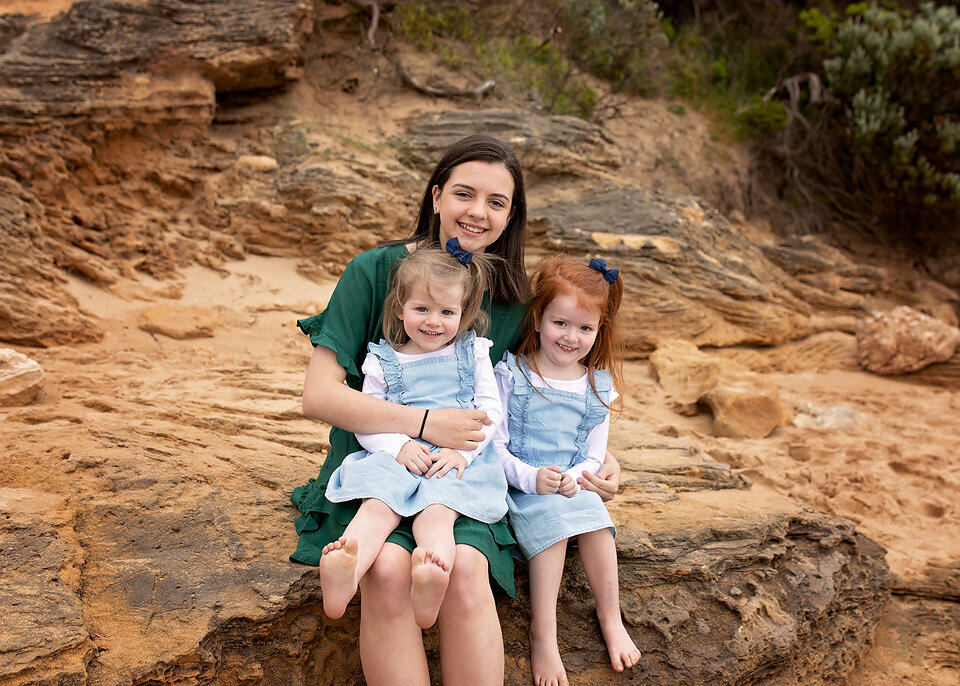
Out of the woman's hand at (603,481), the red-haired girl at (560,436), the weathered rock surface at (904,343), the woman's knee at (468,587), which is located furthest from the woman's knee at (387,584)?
the weathered rock surface at (904,343)

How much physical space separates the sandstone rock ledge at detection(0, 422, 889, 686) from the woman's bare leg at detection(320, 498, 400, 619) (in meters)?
0.38

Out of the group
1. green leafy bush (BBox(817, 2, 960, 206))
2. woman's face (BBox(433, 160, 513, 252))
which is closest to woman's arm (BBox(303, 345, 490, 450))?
woman's face (BBox(433, 160, 513, 252))

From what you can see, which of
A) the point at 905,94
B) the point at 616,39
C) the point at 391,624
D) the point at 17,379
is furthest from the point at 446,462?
the point at 905,94

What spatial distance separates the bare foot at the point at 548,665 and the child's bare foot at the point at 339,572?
679 millimetres

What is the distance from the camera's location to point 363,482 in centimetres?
202

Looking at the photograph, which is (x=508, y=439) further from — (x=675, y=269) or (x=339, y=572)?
(x=675, y=269)

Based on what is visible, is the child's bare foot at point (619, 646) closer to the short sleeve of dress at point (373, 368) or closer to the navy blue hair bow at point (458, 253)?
the short sleeve of dress at point (373, 368)

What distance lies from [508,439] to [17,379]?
226 centimetres

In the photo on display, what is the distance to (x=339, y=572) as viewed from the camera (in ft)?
5.76

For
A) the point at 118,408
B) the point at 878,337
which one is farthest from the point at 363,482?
the point at 878,337

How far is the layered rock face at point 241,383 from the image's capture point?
6.81 feet

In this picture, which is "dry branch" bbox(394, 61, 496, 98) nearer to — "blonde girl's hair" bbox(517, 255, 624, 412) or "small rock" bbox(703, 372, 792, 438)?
"small rock" bbox(703, 372, 792, 438)

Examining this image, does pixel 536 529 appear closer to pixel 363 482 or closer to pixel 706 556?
pixel 363 482

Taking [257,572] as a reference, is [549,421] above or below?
above
